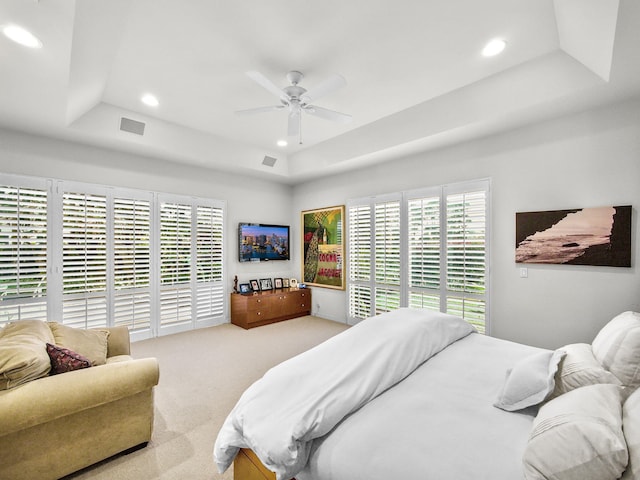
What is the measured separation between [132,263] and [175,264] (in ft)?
1.87

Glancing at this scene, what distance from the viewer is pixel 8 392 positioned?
1.55 metres

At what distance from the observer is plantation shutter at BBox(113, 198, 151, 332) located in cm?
405

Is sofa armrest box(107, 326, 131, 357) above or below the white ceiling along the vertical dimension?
below

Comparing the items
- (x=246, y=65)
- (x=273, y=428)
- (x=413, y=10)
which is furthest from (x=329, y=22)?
(x=273, y=428)

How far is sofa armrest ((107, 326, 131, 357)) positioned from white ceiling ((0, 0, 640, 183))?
7.15 ft

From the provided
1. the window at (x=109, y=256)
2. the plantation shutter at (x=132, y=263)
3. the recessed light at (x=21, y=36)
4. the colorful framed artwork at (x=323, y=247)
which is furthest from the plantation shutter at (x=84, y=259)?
the colorful framed artwork at (x=323, y=247)

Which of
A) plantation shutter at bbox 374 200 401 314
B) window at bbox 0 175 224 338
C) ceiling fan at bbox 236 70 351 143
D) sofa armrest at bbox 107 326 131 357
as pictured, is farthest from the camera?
plantation shutter at bbox 374 200 401 314

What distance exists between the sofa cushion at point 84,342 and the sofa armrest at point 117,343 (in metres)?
0.15

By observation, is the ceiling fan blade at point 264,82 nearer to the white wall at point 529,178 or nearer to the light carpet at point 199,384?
the white wall at point 529,178

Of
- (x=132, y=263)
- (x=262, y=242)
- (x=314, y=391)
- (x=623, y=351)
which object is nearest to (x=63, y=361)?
(x=314, y=391)

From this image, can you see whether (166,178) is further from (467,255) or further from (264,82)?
(467,255)

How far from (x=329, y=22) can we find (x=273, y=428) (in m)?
2.58

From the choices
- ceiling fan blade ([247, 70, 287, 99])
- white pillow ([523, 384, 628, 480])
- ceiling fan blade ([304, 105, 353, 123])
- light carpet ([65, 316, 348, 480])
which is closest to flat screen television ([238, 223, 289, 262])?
light carpet ([65, 316, 348, 480])

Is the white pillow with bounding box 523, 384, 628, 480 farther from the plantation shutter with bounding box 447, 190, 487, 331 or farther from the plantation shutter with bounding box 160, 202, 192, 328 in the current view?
the plantation shutter with bounding box 160, 202, 192, 328
